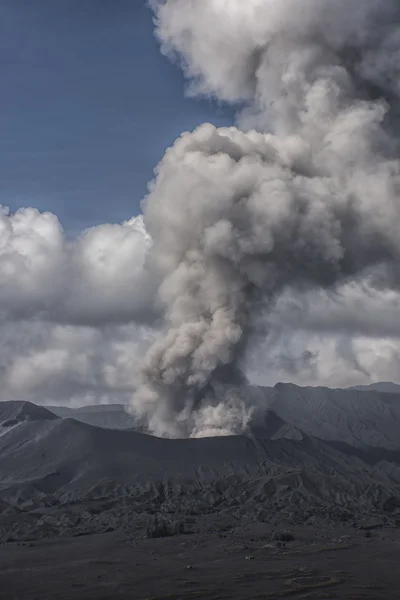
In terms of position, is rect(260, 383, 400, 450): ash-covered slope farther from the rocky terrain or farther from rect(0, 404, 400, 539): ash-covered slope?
rect(0, 404, 400, 539): ash-covered slope

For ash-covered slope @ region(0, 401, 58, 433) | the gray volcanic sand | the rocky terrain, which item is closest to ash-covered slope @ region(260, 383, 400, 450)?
the gray volcanic sand

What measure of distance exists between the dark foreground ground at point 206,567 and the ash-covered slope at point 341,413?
2297 inches

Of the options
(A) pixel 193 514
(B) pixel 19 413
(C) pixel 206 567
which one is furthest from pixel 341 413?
(C) pixel 206 567

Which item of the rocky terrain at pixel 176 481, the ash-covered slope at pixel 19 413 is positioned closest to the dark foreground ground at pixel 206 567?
the rocky terrain at pixel 176 481

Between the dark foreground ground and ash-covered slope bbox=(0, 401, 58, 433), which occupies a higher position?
ash-covered slope bbox=(0, 401, 58, 433)

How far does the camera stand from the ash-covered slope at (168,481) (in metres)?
64.5

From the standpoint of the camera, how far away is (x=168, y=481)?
3014 inches

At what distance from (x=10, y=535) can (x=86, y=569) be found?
21009mm

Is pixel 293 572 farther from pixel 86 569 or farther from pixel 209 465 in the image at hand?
pixel 209 465

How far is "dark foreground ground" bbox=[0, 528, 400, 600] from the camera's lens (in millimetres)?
31328

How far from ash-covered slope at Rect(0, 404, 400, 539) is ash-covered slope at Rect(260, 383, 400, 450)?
23019mm

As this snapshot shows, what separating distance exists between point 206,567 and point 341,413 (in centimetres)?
12315

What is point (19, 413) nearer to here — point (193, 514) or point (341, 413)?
point (193, 514)

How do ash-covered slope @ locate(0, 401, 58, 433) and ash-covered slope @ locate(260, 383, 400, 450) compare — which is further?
ash-covered slope @ locate(260, 383, 400, 450)
